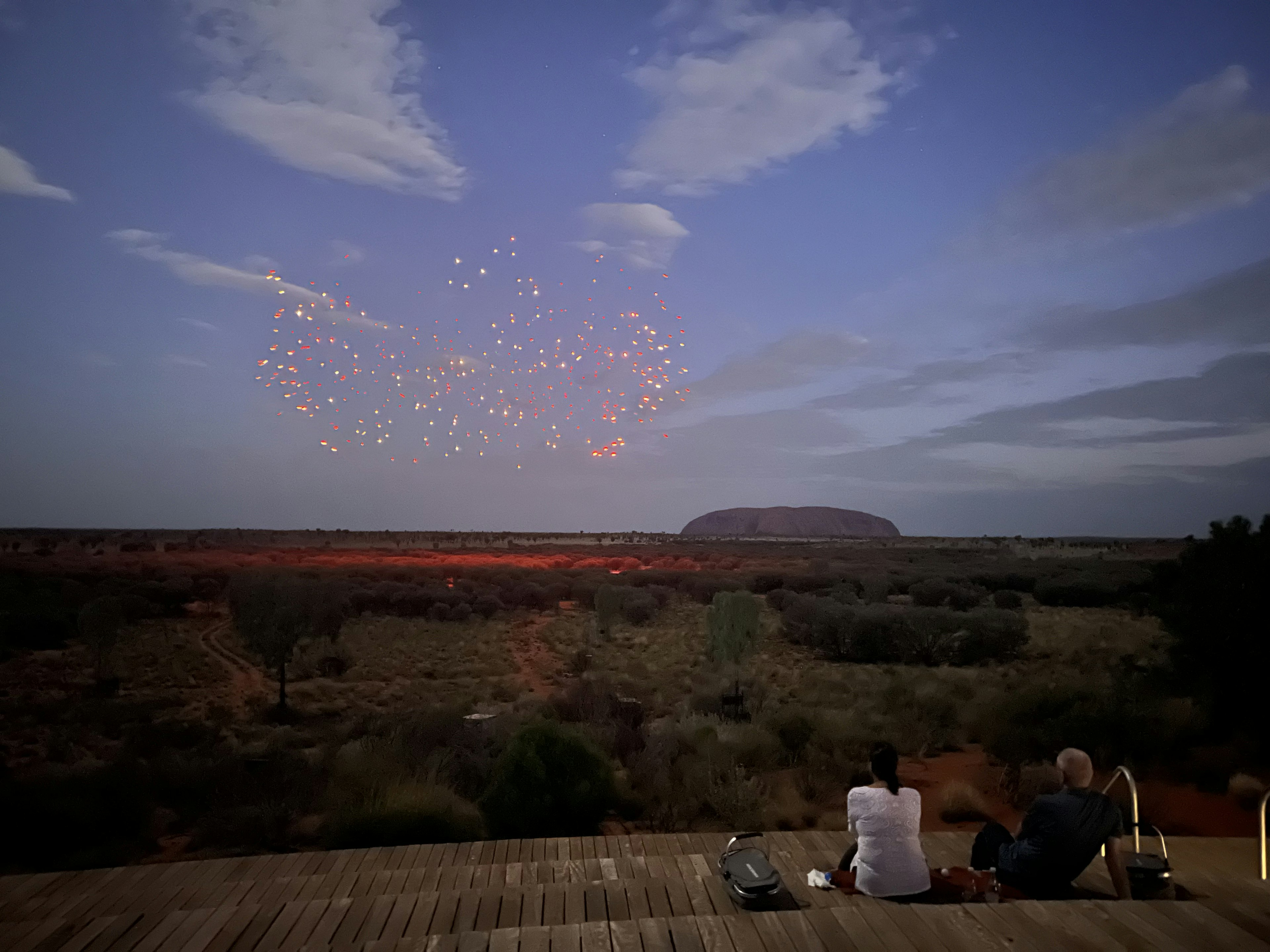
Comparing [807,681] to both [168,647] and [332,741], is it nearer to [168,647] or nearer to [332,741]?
[332,741]

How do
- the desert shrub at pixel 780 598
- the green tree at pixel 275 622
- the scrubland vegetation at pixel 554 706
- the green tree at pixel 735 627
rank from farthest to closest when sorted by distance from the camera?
the desert shrub at pixel 780 598, the green tree at pixel 735 627, the green tree at pixel 275 622, the scrubland vegetation at pixel 554 706

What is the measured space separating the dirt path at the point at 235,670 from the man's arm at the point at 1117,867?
16.5m

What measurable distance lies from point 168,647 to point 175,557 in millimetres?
40287

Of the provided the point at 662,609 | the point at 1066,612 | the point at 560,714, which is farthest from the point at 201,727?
the point at 1066,612

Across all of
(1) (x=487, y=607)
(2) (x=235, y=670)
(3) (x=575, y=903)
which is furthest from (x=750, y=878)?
(1) (x=487, y=607)

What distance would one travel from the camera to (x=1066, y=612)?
32781 millimetres

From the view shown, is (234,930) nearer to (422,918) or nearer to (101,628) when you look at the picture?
(422,918)

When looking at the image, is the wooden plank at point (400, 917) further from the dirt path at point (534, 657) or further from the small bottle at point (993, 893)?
the dirt path at point (534, 657)

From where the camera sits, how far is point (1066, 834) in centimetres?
466

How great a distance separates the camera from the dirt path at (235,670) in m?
18.1

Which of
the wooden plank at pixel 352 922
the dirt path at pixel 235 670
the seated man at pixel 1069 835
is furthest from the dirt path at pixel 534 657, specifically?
the seated man at pixel 1069 835

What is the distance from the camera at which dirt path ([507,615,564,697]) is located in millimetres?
19219

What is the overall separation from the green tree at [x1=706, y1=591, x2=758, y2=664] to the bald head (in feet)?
49.2

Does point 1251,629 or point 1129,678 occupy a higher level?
point 1251,629
